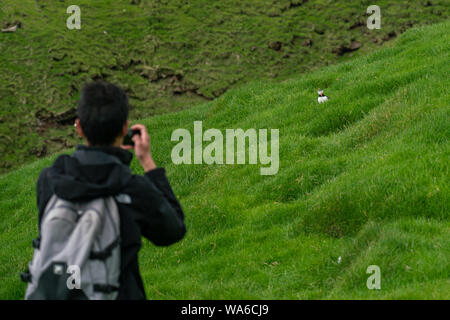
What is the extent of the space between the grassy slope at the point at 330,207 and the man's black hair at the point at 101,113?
10.4 ft

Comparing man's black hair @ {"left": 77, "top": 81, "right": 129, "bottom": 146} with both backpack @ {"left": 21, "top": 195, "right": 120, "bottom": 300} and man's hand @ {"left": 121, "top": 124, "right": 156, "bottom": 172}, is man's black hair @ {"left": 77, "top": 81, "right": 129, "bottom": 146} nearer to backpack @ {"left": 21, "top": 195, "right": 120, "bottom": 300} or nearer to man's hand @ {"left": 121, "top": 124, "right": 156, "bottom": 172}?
man's hand @ {"left": 121, "top": 124, "right": 156, "bottom": 172}

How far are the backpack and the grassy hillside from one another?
19.2 m

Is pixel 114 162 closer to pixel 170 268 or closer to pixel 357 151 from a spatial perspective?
pixel 170 268

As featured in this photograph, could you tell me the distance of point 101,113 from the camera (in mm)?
4066

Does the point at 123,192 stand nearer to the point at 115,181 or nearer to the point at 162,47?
the point at 115,181

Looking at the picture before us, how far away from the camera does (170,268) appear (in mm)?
8641

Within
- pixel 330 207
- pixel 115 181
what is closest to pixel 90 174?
pixel 115 181

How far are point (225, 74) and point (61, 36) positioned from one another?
8.75 m

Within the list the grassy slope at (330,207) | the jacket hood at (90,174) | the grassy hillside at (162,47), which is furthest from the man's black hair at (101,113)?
the grassy hillside at (162,47)

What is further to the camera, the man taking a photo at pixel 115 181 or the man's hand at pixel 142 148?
the man's hand at pixel 142 148

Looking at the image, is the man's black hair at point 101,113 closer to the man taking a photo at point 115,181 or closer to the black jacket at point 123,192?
the man taking a photo at point 115,181

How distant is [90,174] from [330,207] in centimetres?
513

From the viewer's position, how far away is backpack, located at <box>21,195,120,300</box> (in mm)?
3807

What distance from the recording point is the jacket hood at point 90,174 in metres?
3.90
